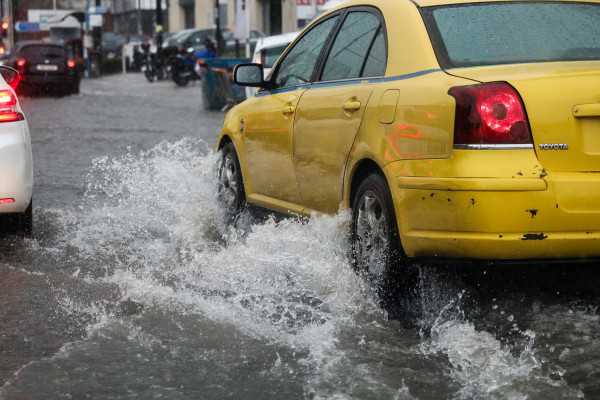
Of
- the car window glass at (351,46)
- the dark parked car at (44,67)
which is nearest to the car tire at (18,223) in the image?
the car window glass at (351,46)

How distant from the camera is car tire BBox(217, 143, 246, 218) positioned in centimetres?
725

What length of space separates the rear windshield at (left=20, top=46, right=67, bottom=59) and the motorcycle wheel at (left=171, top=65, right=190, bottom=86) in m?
5.78

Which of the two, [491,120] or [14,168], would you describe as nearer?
[491,120]

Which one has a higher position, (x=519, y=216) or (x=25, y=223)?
(x=519, y=216)

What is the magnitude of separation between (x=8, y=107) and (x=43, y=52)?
2433 cm

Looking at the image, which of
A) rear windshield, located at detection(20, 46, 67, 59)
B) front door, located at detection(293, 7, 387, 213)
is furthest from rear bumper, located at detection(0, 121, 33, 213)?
rear windshield, located at detection(20, 46, 67, 59)

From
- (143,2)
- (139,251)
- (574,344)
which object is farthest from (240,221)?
(143,2)

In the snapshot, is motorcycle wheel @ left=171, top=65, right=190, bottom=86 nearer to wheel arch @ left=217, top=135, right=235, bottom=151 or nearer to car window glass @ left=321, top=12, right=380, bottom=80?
wheel arch @ left=217, top=135, right=235, bottom=151

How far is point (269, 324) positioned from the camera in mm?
4734

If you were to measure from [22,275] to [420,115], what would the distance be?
2.64 metres

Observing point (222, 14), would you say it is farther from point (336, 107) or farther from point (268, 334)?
point (268, 334)

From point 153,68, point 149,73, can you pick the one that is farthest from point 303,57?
point 153,68

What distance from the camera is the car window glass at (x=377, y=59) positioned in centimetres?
518

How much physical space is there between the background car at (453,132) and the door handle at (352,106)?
0.5 inches
